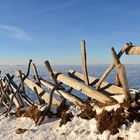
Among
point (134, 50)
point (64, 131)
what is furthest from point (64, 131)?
point (134, 50)

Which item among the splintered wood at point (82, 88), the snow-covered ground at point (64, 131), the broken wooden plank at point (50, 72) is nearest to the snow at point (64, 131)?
the snow-covered ground at point (64, 131)

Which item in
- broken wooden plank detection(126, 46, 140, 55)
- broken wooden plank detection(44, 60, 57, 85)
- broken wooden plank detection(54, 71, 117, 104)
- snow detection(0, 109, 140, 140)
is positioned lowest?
snow detection(0, 109, 140, 140)

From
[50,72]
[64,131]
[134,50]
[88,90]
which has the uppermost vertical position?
[134,50]

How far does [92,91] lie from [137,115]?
258cm

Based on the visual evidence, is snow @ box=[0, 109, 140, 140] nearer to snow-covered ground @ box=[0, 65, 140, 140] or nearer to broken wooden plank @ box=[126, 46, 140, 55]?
snow-covered ground @ box=[0, 65, 140, 140]

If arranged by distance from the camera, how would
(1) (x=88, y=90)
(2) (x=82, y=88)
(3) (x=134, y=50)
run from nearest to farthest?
(3) (x=134, y=50) < (1) (x=88, y=90) < (2) (x=82, y=88)

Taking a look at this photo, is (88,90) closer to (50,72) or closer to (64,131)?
(64,131)

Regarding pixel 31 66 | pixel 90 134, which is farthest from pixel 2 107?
pixel 90 134

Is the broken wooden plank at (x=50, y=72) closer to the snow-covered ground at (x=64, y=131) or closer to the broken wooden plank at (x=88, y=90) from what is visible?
the broken wooden plank at (x=88, y=90)

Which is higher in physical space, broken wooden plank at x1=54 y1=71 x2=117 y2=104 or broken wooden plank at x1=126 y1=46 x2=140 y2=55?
broken wooden plank at x1=126 y1=46 x2=140 y2=55

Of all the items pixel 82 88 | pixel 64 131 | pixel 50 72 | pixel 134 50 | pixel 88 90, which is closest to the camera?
pixel 134 50

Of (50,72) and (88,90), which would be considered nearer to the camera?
(88,90)

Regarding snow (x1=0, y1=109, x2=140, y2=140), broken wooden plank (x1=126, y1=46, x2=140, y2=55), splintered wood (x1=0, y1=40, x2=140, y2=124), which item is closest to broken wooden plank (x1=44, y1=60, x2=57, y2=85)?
splintered wood (x1=0, y1=40, x2=140, y2=124)

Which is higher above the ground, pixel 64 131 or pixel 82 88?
pixel 82 88
